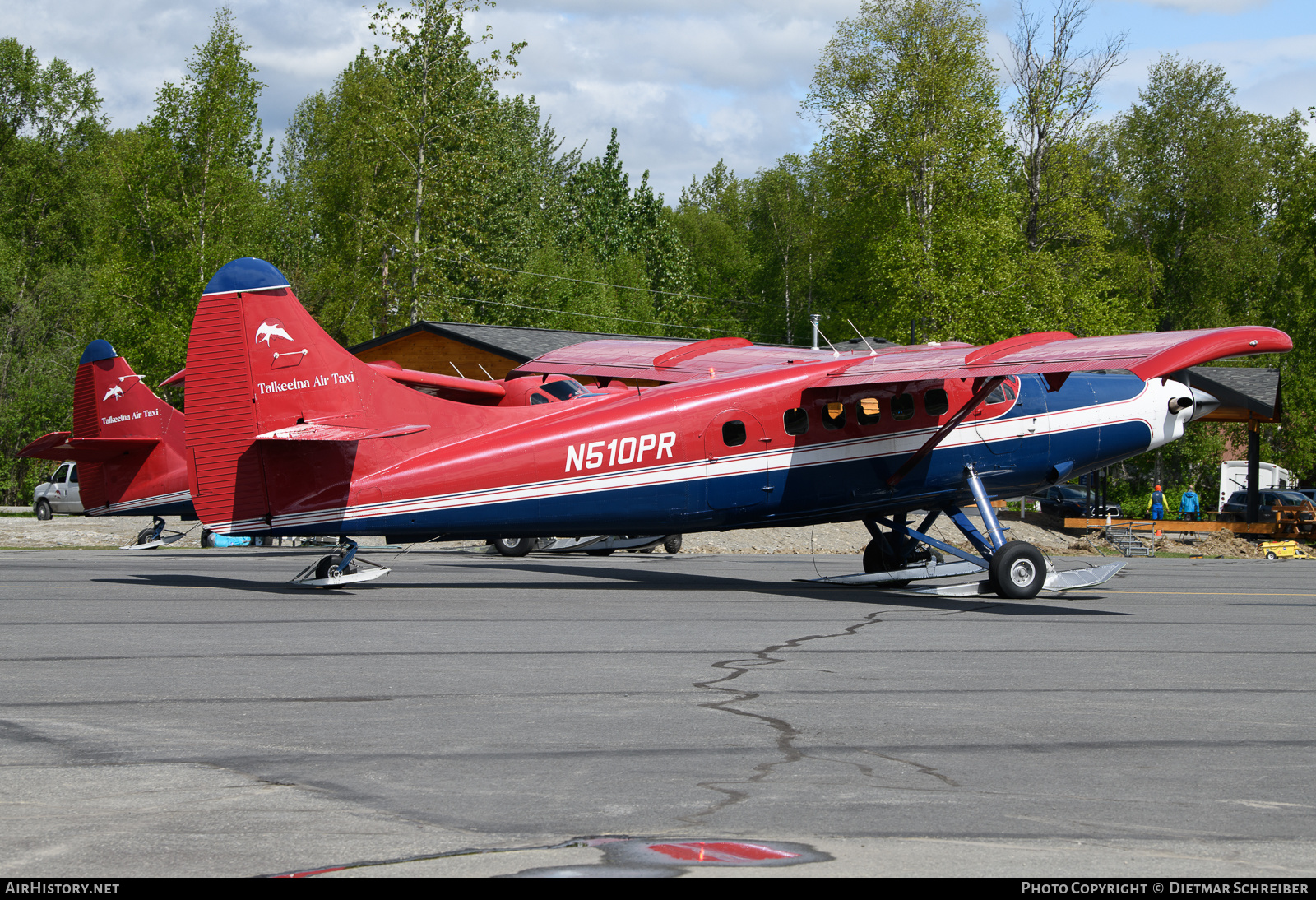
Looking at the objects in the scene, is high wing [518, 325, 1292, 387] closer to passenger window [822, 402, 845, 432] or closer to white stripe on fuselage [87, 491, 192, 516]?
passenger window [822, 402, 845, 432]

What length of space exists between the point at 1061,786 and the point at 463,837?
9.82ft

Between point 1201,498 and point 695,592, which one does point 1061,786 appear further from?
point 1201,498

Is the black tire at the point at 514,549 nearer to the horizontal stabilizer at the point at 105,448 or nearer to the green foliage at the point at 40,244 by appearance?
the horizontal stabilizer at the point at 105,448

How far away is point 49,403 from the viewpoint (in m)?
51.4

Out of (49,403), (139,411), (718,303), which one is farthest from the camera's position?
(718,303)

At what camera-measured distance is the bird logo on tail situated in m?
14.2

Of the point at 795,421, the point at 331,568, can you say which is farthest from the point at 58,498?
the point at 795,421

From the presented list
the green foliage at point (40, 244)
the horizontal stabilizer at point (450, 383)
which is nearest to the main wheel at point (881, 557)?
the horizontal stabilizer at point (450, 383)

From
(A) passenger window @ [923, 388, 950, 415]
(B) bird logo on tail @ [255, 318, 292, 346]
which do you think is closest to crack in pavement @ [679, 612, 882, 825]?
(A) passenger window @ [923, 388, 950, 415]

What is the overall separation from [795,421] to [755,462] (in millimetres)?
816

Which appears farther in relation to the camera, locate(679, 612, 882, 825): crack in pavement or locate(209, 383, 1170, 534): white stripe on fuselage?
locate(209, 383, 1170, 534): white stripe on fuselage

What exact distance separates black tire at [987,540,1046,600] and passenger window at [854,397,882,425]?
7.95 ft

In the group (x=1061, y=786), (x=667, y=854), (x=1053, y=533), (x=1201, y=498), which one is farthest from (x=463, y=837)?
(x=1201, y=498)

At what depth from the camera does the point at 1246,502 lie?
44531 millimetres
